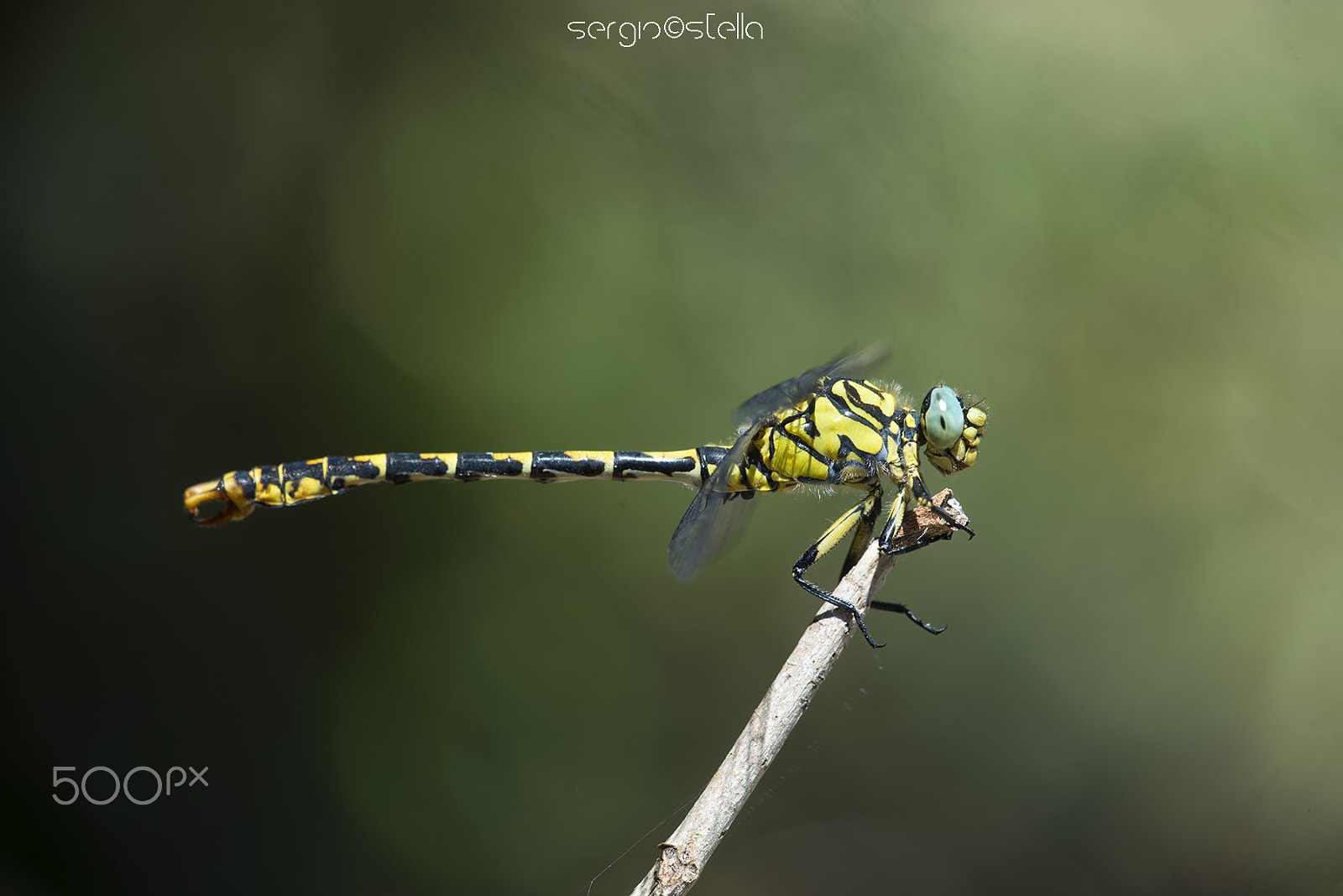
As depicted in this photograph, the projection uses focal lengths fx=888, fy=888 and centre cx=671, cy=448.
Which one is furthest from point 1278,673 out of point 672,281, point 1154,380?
point 672,281

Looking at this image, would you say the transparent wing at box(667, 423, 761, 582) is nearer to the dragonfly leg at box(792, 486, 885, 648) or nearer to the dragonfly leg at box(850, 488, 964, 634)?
the dragonfly leg at box(792, 486, 885, 648)

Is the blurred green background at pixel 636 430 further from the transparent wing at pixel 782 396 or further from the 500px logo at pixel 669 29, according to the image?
the transparent wing at pixel 782 396

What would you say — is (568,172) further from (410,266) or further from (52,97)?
(52,97)

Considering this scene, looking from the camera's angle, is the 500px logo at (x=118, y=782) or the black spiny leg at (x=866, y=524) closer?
the black spiny leg at (x=866, y=524)

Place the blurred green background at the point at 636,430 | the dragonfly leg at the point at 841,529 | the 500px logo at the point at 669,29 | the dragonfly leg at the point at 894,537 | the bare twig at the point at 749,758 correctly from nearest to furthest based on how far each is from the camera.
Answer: the bare twig at the point at 749,758 → the dragonfly leg at the point at 894,537 → the dragonfly leg at the point at 841,529 → the blurred green background at the point at 636,430 → the 500px logo at the point at 669,29

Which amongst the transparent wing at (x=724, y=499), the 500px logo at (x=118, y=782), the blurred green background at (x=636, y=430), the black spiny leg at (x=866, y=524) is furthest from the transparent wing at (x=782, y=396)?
the 500px logo at (x=118, y=782)

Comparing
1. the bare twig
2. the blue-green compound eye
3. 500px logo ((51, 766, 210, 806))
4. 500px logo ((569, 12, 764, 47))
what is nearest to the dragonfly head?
the blue-green compound eye
